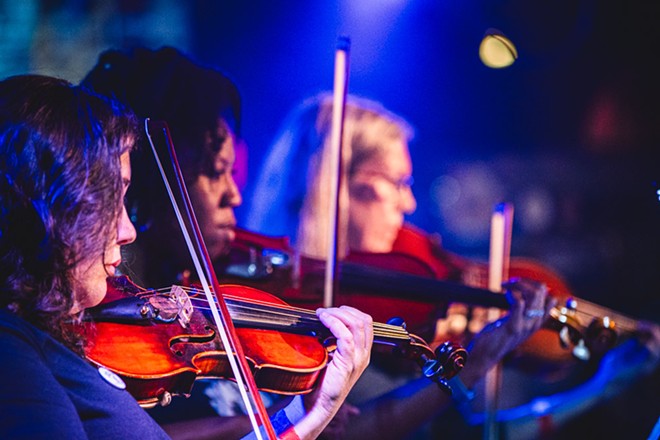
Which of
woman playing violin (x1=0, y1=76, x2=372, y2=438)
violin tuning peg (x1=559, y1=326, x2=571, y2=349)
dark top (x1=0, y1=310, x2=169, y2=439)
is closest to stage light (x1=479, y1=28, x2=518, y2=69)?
violin tuning peg (x1=559, y1=326, x2=571, y2=349)

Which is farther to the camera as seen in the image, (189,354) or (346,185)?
A: (346,185)

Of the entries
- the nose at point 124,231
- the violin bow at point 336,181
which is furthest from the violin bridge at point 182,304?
the violin bow at point 336,181

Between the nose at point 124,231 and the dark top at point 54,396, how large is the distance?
0.20 m

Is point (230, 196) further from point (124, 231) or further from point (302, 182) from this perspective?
point (302, 182)

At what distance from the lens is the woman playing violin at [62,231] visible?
0.99 m

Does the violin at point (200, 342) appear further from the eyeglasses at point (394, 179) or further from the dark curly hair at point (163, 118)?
the eyeglasses at point (394, 179)

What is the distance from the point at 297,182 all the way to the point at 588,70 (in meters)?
2.65

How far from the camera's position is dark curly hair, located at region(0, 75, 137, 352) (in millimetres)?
996

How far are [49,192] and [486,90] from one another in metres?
3.53

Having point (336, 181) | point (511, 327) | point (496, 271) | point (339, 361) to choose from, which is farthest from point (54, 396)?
point (496, 271)

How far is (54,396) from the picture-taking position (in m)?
0.90

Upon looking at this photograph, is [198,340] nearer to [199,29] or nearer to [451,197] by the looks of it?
[199,29]

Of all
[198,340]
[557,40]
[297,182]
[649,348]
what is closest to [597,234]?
[557,40]

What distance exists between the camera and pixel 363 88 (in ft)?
9.57
